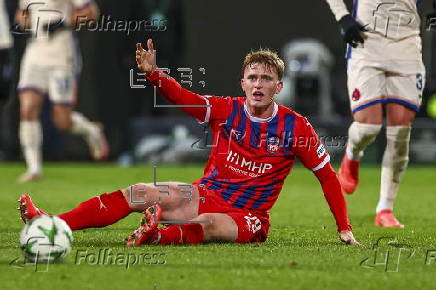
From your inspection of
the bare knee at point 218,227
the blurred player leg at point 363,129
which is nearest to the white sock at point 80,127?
the blurred player leg at point 363,129

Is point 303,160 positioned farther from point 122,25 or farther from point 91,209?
point 122,25

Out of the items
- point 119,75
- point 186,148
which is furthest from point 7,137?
point 186,148

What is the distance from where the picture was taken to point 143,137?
575 inches

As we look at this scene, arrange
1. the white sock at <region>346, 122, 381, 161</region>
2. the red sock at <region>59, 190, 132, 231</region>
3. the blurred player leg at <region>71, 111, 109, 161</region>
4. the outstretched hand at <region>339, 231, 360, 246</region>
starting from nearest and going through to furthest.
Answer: the red sock at <region>59, 190, 132, 231</region>, the outstretched hand at <region>339, 231, 360, 246</region>, the white sock at <region>346, 122, 381, 161</region>, the blurred player leg at <region>71, 111, 109, 161</region>

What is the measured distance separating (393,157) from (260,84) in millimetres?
2233

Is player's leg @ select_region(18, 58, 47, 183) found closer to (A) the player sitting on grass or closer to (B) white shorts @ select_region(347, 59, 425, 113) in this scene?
(B) white shorts @ select_region(347, 59, 425, 113)

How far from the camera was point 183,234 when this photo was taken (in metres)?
5.02

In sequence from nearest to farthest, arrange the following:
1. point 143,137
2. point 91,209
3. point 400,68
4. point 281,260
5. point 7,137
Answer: point 281,260
point 91,209
point 400,68
point 143,137
point 7,137

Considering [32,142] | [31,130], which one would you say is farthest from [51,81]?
[32,142]

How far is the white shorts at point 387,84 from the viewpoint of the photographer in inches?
270

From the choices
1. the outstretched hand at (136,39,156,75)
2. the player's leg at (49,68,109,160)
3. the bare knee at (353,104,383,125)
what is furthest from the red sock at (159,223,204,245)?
the player's leg at (49,68,109,160)

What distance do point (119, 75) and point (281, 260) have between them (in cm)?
1145

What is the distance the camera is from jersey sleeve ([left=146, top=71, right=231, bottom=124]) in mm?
5051

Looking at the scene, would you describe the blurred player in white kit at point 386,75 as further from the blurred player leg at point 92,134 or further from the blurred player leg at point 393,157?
the blurred player leg at point 92,134
